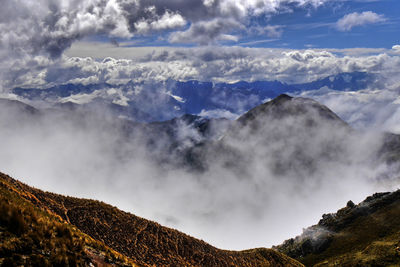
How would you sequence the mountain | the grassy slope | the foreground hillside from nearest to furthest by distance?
the grassy slope, the foreground hillside, the mountain

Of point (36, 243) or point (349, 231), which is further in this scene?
point (349, 231)

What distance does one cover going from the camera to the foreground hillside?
1722cm

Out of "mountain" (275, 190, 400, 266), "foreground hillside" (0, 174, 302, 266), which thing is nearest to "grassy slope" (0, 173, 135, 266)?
"foreground hillside" (0, 174, 302, 266)

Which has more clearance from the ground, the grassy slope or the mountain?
the mountain

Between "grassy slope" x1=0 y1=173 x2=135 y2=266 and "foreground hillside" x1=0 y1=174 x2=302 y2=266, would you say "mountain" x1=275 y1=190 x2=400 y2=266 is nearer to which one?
"foreground hillside" x1=0 y1=174 x2=302 y2=266

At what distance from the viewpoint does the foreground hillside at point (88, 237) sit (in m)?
17.2

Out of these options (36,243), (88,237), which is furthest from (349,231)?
(36,243)

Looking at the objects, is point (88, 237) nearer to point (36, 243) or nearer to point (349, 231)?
point (36, 243)

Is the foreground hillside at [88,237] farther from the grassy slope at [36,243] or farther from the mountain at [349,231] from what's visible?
the mountain at [349,231]

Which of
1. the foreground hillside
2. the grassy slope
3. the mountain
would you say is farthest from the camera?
the mountain

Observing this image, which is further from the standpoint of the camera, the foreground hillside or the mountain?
the mountain

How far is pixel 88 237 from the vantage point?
2370 centimetres

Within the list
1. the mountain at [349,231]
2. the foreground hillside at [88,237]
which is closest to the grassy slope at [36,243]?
the foreground hillside at [88,237]

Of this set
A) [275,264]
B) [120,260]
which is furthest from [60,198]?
[275,264]
